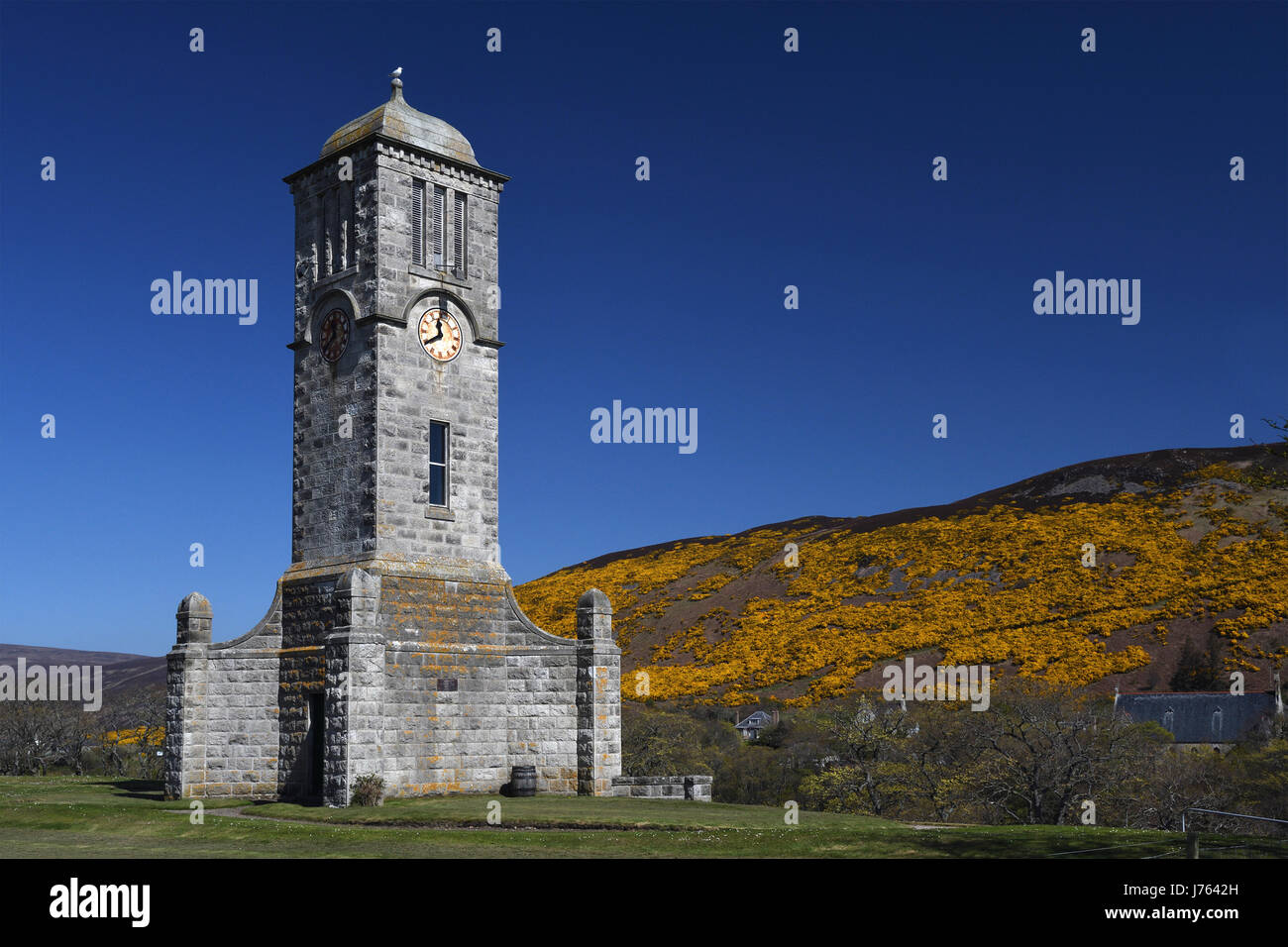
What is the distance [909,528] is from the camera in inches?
3113

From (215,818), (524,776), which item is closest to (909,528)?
(524,776)

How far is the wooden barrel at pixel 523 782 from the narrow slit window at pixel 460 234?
42.1 feet

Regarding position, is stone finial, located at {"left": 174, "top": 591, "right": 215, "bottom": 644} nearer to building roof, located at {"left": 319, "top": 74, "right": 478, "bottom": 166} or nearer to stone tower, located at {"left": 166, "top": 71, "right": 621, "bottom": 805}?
stone tower, located at {"left": 166, "top": 71, "right": 621, "bottom": 805}

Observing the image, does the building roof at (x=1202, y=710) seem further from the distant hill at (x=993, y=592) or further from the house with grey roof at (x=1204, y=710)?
the distant hill at (x=993, y=592)

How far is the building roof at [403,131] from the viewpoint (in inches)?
1135

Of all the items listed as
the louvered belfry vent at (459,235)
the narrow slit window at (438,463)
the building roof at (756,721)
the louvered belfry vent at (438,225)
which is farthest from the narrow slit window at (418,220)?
the building roof at (756,721)

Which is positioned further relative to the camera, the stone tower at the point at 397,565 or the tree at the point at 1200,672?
the tree at the point at 1200,672

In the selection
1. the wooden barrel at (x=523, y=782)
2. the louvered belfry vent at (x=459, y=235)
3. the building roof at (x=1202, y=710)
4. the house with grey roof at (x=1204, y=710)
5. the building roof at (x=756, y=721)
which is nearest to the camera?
the wooden barrel at (x=523, y=782)

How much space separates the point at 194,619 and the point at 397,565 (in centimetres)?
541

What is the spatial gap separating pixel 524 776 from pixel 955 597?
4253cm

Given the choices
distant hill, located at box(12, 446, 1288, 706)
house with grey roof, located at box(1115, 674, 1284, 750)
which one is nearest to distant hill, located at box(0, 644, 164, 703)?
distant hill, located at box(12, 446, 1288, 706)

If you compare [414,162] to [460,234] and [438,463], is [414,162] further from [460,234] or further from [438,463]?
[438,463]

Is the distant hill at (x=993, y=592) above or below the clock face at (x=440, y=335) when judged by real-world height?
below
